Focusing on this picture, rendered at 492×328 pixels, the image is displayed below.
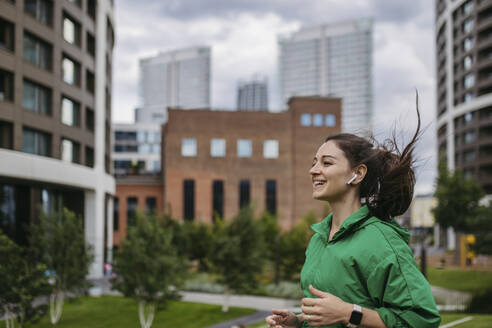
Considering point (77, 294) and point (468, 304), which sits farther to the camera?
point (77, 294)

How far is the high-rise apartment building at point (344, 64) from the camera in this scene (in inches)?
7544

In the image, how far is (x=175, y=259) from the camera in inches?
818

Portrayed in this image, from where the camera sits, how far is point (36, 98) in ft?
97.1

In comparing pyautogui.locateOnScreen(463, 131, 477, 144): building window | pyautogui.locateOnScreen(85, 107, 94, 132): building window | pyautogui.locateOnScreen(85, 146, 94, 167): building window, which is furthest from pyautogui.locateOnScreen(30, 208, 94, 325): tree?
pyautogui.locateOnScreen(463, 131, 477, 144): building window

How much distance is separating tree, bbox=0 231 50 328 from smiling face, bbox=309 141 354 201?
9.67m

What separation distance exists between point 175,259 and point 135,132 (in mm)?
79333

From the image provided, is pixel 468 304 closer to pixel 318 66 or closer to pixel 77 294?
pixel 77 294

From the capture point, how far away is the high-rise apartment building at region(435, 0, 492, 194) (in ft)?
192

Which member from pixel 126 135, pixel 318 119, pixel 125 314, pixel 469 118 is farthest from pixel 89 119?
pixel 126 135

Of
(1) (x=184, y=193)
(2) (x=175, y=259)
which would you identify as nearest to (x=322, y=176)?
(2) (x=175, y=259)

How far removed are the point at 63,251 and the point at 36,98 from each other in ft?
40.4

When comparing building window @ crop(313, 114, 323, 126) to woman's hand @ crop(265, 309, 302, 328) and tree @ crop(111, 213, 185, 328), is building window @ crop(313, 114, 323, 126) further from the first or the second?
woman's hand @ crop(265, 309, 302, 328)

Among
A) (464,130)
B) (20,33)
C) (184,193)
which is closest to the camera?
(20,33)

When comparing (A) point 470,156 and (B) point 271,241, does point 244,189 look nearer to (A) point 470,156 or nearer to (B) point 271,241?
(B) point 271,241
